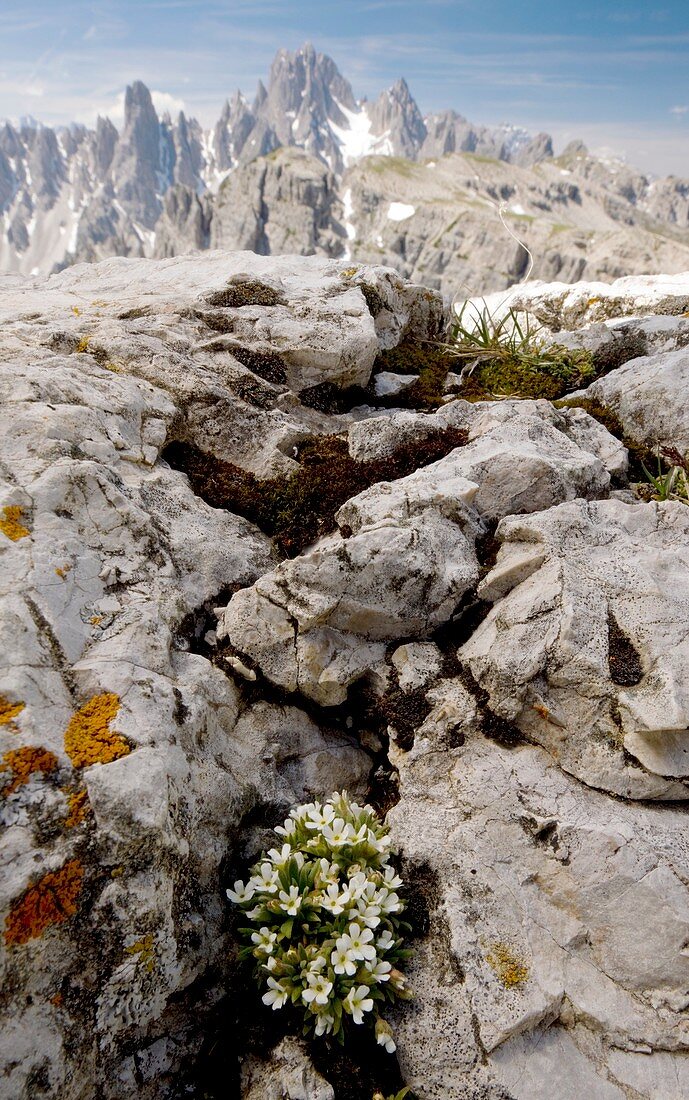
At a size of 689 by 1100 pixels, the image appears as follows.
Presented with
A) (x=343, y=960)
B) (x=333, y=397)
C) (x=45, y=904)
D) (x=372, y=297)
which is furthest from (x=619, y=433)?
(x=45, y=904)

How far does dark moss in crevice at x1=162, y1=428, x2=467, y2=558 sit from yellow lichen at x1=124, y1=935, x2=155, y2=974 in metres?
4.44

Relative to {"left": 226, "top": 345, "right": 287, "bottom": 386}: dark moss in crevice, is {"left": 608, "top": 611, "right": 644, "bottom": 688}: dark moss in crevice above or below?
below

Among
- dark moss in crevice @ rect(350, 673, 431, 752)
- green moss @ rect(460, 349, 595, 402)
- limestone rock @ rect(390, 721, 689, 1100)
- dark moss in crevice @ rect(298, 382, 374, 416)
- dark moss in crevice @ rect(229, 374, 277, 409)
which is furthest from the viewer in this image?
green moss @ rect(460, 349, 595, 402)

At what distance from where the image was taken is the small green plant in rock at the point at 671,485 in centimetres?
795

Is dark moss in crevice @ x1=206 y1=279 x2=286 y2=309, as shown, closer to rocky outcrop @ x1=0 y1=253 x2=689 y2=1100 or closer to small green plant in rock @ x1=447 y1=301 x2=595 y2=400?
rocky outcrop @ x1=0 y1=253 x2=689 y2=1100

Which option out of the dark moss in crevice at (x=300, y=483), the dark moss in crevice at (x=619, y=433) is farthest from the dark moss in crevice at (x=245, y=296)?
the dark moss in crevice at (x=619, y=433)

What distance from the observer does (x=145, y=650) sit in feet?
18.9

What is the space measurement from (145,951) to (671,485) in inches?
323

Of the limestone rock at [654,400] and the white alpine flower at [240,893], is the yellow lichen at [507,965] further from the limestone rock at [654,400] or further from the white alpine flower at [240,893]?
the limestone rock at [654,400]

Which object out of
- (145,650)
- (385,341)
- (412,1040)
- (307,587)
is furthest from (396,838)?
(385,341)

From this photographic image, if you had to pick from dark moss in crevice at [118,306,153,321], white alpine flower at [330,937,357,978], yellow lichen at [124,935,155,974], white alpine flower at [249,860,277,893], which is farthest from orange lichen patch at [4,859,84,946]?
dark moss in crevice at [118,306,153,321]

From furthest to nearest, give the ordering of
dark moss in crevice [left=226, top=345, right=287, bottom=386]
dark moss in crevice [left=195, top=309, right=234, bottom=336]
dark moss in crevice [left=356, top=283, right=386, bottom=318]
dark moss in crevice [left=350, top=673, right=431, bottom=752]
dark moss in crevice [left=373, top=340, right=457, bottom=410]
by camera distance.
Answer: dark moss in crevice [left=356, top=283, right=386, bottom=318] → dark moss in crevice [left=373, top=340, right=457, bottom=410] → dark moss in crevice [left=195, top=309, right=234, bottom=336] → dark moss in crevice [left=226, top=345, right=287, bottom=386] → dark moss in crevice [left=350, top=673, right=431, bottom=752]

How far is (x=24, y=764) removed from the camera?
4.53m

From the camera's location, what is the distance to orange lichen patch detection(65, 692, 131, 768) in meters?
4.80
